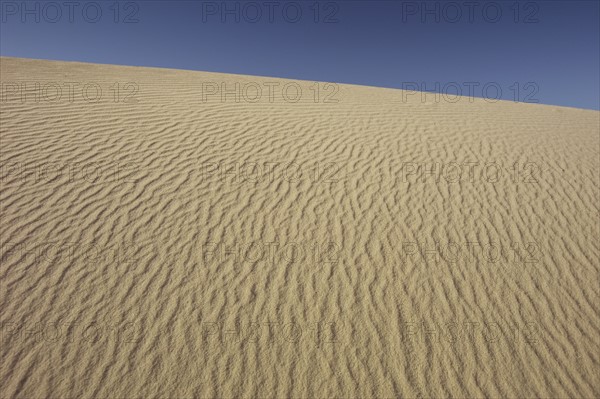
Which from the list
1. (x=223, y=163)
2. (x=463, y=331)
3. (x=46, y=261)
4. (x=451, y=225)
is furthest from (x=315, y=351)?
(x=223, y=163)

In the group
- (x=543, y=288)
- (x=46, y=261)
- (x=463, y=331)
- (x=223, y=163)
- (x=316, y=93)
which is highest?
(x=316, y=93)

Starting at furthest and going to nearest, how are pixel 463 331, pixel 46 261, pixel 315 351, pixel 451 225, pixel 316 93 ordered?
1. pixel 316 93
2. pixel 451 225
3. pixel 46 261
4. pixel 463 331
5. pixel 315 351

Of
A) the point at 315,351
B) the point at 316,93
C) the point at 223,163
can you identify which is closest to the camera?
the point at 315,351

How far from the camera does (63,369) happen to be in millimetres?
3650

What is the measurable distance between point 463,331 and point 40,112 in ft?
35.0

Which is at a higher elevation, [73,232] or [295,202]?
[295,202]

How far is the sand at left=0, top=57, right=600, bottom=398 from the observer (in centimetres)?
378

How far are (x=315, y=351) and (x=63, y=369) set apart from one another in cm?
279

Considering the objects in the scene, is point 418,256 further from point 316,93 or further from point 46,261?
point 316,93

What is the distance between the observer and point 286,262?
502cm

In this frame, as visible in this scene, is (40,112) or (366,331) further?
(40,112)

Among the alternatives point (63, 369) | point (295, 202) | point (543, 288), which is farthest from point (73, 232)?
point (543, 288)

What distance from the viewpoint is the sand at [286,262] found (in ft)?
12.4

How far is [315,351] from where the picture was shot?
3.96 metres
